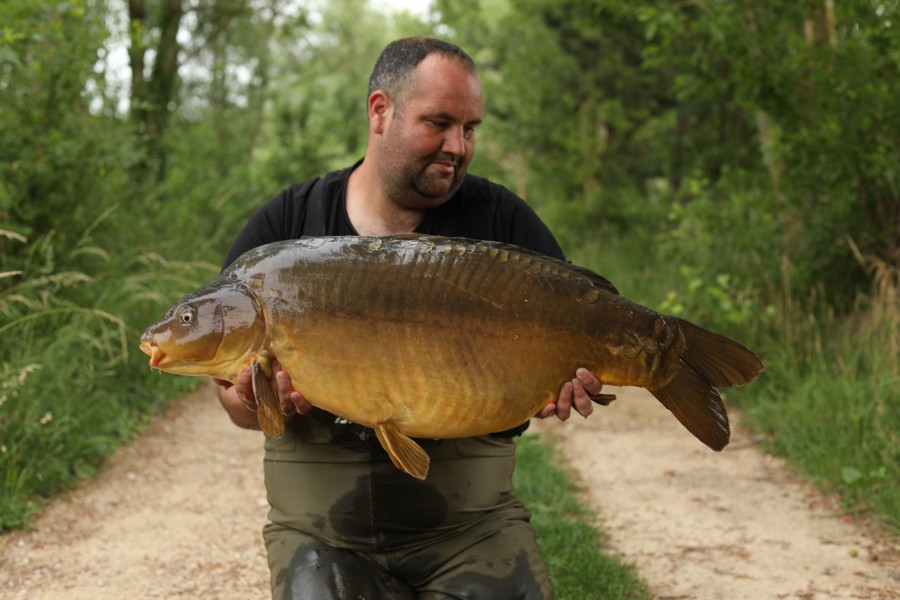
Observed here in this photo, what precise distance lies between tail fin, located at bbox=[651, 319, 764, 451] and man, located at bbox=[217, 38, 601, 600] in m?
0.64

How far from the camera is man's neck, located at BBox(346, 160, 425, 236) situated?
117 inches

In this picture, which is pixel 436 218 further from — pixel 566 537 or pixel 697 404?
pixel 566 537

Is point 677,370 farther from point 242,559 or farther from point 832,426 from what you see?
point 832,426

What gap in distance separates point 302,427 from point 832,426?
360 cm

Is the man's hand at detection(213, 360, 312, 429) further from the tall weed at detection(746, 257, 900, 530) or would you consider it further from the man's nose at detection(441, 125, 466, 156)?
the tall weed at detection(746, 257, 900, 530)

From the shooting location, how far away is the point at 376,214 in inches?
117

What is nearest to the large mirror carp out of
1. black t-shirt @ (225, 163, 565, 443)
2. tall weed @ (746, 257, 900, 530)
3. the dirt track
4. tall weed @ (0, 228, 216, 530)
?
black t-shirt @ (225, 163, 565, 443)

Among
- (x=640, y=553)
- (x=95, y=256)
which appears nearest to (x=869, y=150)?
(x=640, y=553)

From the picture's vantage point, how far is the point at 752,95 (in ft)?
23.9

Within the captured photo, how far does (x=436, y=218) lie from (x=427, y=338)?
0.71 meters

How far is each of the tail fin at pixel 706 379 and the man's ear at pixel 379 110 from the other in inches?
42.1

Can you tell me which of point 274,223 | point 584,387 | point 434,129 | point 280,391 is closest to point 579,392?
point 584,387

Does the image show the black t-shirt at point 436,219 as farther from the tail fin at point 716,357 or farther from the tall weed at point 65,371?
the tall weed at point 65,371

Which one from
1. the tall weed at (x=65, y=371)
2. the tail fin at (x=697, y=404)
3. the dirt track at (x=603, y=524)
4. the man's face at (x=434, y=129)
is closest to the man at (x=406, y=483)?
the man's face at (x=434, y=129)
